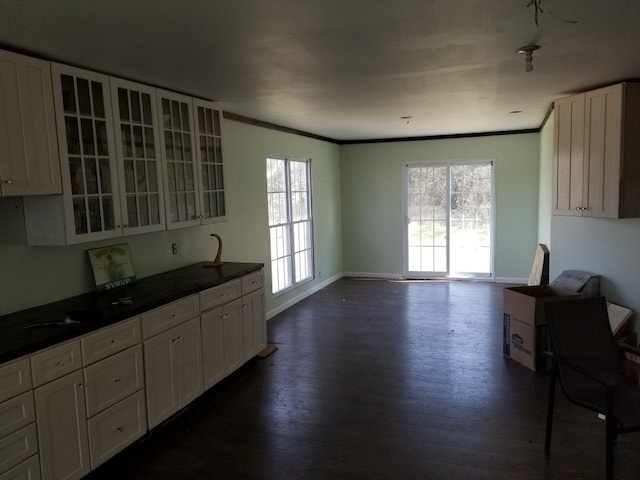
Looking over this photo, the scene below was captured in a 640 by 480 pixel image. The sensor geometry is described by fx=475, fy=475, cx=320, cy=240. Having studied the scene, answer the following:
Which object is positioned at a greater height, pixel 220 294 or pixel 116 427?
pixel 220 294

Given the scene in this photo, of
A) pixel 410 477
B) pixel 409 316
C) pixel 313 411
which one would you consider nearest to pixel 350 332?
pixel 409 316

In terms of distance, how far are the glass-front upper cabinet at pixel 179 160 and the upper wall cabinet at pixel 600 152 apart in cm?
321

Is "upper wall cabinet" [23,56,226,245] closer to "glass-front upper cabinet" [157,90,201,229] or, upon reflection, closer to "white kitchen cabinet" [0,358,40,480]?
"glass-front upper cabinet" [157,90,201,229]

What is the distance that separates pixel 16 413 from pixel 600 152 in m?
4.23

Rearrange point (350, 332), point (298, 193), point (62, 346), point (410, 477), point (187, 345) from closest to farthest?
point (62, 346) → point (410, 477) → point (187, 345) → point (350, 332) → point (298, 193)

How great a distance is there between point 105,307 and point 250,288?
58.9 inches

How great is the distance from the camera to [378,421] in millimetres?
3242

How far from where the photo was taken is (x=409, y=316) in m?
5.79

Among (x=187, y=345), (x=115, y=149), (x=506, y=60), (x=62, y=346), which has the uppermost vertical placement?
(x=506, y=60)

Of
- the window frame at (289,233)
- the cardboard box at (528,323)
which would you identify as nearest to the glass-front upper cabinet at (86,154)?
the window frame at (289,233)

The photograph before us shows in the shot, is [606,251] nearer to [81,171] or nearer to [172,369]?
[172,369]

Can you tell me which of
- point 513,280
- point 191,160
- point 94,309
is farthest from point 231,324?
point 513,280

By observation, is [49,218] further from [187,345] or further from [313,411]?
[313,411]

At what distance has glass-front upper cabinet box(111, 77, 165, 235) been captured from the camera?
10.4 ft
